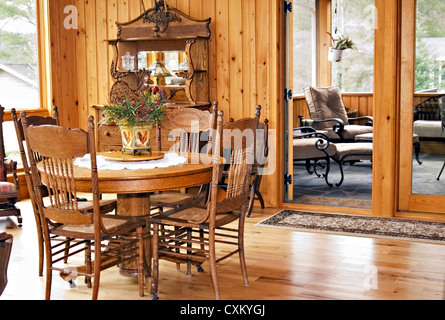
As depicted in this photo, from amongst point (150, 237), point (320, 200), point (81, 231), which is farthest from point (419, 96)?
point (81, 231)

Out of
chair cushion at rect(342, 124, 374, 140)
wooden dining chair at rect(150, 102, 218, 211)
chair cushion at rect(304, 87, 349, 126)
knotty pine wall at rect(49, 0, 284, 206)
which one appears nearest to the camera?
wooden dining chair at rect(150, 102, 218, 211)

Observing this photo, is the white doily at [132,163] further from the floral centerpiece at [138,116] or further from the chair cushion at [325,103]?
the chair cushion at [325,103]

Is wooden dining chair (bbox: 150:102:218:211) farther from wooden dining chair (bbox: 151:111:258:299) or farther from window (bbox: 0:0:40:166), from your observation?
window (bbox: 0:0:40:166)

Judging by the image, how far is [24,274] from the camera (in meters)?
4.14

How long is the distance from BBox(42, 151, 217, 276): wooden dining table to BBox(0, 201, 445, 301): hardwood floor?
32 centimetres

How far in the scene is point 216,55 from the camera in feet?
21.0

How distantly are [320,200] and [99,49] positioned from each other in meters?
2.92

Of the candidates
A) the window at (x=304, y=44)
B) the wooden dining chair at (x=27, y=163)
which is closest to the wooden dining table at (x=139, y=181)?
the wooden dining chair at (x=27, y=163)

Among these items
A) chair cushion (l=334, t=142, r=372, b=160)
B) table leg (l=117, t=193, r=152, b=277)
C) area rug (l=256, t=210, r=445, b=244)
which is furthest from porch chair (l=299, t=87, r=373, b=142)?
table leg (l=117, t=193, r=152, b=277)

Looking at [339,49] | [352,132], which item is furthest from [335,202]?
[339,49]

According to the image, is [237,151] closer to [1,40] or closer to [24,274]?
[24,274]

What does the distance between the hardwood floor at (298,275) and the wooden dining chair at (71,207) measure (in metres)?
0.24

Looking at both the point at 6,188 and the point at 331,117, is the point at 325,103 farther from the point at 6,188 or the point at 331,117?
the point at 6,188

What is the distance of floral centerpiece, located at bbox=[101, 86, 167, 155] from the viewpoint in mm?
3764
